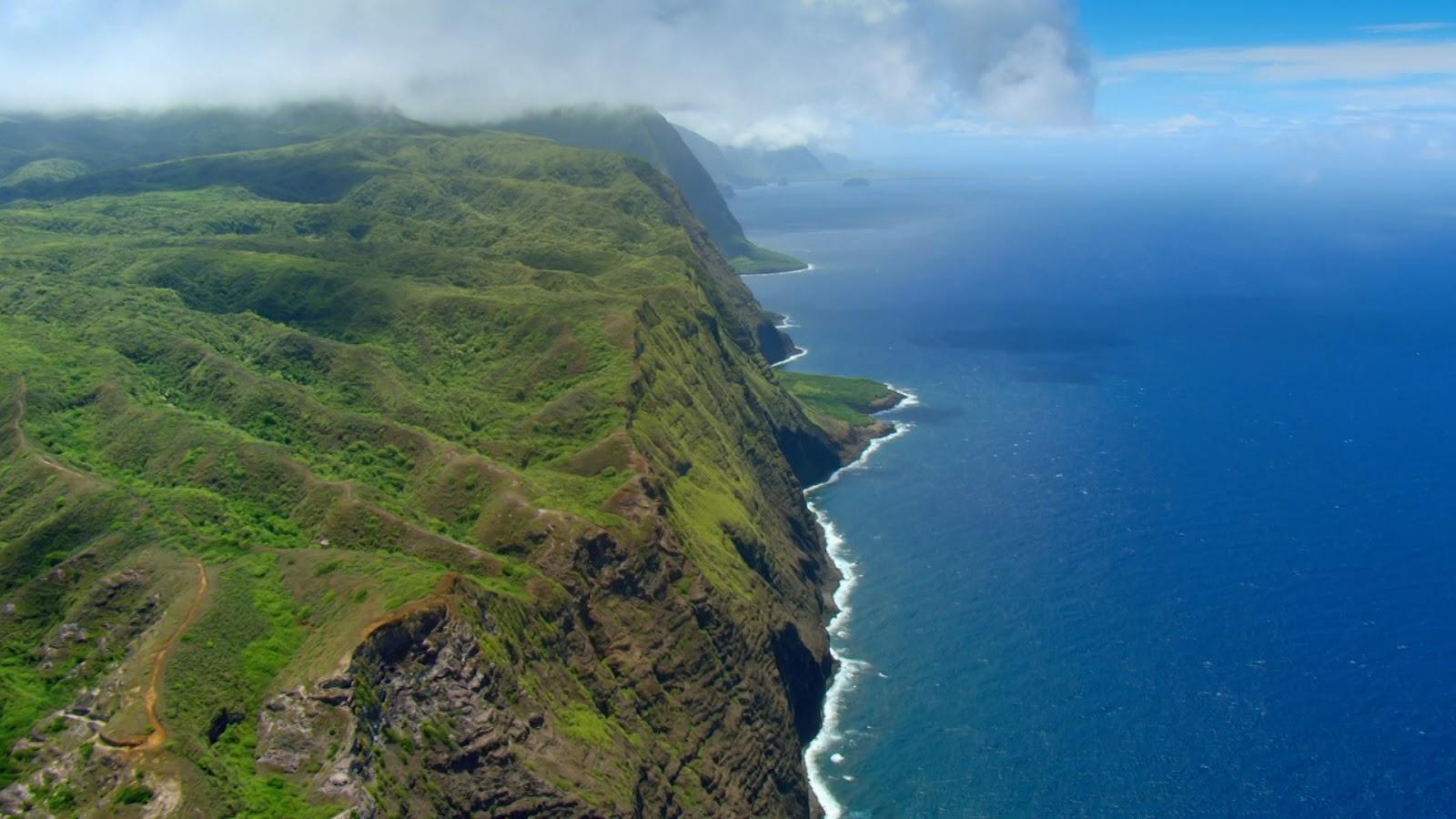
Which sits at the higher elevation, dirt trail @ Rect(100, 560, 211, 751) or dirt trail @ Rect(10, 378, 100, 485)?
dirt trail @ Rect(10, 378, 100, 485)

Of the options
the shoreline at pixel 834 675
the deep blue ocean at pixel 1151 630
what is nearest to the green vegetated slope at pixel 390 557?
the shoreline at pixel 834 675

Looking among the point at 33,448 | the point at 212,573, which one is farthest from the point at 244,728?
the point at 33,448

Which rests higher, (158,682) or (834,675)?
(158,682)

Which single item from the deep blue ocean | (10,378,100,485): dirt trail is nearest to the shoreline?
the deep blue ocean

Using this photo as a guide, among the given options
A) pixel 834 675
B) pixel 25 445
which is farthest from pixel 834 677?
pixel 25 445

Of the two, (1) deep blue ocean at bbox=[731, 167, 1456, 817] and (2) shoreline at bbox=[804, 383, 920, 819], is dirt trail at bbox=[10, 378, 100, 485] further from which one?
(1) deep blue ocean at bbox=[731, 167, 1456, 817]

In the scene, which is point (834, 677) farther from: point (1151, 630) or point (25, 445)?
point (25, 445)
